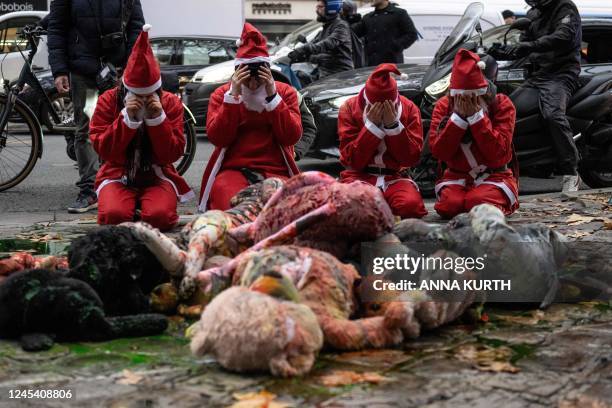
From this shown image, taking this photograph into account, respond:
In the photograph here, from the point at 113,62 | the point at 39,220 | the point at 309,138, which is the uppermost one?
the point at 113,62

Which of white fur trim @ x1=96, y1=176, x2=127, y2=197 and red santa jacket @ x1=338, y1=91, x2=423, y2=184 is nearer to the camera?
red santa jacket @ x1=338, y1=91, x2=423, y2=184

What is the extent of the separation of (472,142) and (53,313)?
3.34 meters

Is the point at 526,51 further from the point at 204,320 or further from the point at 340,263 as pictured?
the point at 204,320

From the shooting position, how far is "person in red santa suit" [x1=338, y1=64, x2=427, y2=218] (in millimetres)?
5895

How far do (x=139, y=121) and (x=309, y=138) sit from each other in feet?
4.56

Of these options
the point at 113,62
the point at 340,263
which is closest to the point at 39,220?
the point at 113,62

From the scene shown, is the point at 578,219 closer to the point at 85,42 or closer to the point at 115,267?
the point at 115,267

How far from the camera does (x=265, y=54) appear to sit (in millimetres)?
5867

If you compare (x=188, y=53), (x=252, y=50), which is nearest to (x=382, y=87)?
(x=252, y=50)

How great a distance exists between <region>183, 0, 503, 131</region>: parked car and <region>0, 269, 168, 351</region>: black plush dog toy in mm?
9168

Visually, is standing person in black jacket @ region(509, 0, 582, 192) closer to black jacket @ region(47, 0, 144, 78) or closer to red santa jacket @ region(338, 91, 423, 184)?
red santa jacket @ region(338, 91, 423, 184)

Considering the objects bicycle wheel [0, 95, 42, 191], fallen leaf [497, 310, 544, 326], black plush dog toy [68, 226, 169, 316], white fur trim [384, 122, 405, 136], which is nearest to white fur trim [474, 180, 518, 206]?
white fur trim [384, 122, 405, 136]

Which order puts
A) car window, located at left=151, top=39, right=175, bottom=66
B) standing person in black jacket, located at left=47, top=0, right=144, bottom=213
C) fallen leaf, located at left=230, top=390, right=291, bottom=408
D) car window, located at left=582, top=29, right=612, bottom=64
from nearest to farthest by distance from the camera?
fallen leaf, located at left=230, top=390, right=291, bottom=408
standing person in black jacket, located at left=47, top=0, right=144, bottom=213
car window, located at left=582, top=29, right=612, bottom=64
car window, located at left=151, top=39, right=175, bottom=66

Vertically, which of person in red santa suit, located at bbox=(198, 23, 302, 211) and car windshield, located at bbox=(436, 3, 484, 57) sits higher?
car windshield, located at bbox=(436, 3, 484, 57)
